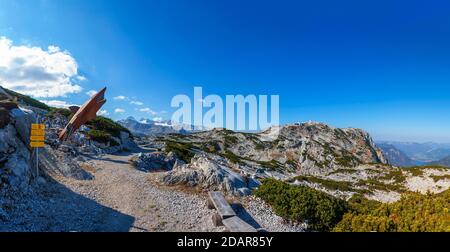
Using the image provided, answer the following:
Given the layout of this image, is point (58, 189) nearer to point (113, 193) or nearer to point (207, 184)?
point (113, 193)

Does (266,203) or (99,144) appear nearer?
(266,203)

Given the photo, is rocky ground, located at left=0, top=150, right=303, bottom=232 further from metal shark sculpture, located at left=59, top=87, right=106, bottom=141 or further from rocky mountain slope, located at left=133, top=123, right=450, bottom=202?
metal shark sculpture, located at left=59, top=87, right=106, bottom=141

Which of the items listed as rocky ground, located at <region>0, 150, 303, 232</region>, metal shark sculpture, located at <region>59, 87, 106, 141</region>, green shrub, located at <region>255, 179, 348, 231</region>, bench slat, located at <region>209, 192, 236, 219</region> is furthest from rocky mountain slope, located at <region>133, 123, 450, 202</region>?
metal shark sculpture, located at <region>59, 87, 106, 141</region>

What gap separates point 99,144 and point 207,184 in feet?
67.0

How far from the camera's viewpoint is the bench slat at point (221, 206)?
1362 cm

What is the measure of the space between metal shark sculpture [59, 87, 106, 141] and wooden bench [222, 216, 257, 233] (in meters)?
22.8

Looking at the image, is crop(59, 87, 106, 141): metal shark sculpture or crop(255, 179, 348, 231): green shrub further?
crop(59, 87, 106, 141): metal shark sculpture

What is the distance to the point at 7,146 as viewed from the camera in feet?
45.9

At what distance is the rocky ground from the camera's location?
11.8 m

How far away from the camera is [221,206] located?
1456 cm

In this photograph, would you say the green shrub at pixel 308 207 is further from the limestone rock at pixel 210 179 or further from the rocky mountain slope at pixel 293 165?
the rocky mountain slope at pixel 293 165

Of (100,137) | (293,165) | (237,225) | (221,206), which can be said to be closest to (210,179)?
(221,206)
